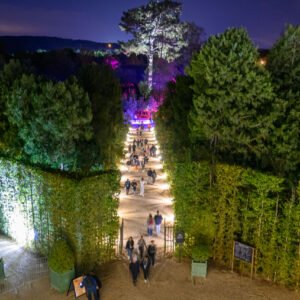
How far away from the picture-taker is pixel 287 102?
1422cm

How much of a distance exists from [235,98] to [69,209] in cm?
903

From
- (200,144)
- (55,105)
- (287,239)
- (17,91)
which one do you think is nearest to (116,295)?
(287,239)

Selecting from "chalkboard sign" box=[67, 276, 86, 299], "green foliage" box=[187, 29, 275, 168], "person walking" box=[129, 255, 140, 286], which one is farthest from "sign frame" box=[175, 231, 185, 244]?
"green foliage" box=[187, 29, 275, 168]

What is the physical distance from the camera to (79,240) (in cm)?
1149

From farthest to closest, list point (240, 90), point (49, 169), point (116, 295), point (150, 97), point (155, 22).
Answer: point (150, 97) < point (155, 22) < point (240, 90) < point (49, 169) < point (116, 295)

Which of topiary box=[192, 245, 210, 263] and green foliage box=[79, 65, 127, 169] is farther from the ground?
green foliage box=[79, 65, 127, 169]

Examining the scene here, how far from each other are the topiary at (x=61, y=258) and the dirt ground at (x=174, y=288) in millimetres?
887

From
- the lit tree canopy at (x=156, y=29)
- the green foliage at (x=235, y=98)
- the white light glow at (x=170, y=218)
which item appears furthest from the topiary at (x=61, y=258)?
the lit tree canopy at (x=156, y=29)

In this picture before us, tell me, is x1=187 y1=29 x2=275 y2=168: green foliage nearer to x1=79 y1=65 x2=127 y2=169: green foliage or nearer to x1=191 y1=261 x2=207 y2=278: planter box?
x1=191 y1=261 x2=207 y2=278: planter box

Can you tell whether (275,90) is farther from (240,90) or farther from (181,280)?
(181,280)

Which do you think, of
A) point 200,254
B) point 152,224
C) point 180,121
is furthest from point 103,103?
point 200,254

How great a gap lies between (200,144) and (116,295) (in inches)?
371

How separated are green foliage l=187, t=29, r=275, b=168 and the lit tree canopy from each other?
3883cm

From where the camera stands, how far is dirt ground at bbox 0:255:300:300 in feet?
34.7
